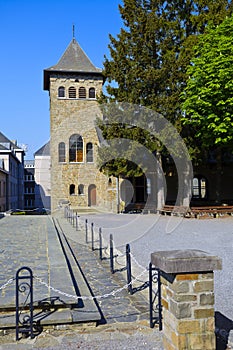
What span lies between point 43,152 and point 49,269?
4698cm

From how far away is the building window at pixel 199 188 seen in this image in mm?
32572

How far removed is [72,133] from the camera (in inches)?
1422

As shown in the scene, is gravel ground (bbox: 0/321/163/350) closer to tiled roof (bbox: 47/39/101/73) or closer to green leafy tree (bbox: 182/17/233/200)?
green leafy tree (bbox: 182/17/233/200)

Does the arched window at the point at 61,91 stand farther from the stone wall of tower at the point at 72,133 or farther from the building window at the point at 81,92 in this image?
the building window at the point at 81,92

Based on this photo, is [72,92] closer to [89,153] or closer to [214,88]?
[89,153]

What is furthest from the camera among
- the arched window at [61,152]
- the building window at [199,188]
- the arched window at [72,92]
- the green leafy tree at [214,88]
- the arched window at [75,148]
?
the arched window at [72,92]

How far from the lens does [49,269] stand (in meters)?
7.23

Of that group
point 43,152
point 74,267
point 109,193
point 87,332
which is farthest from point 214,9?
point 43,152

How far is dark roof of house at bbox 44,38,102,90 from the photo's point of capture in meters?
36.2

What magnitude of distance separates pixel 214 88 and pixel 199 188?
48.8 ft

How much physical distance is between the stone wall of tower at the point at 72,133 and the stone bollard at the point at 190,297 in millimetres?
30611

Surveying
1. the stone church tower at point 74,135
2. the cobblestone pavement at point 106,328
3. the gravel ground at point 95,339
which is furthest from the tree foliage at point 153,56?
the gravel ground at point 95,339

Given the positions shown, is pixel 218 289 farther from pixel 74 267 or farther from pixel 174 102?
pixel 174 102

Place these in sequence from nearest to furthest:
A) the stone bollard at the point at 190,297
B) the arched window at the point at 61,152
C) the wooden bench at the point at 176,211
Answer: the stone bollard at the point at 190,297, the wooden bench at the point at 176,211, the arched window at the point at 61,152
